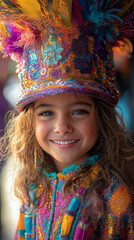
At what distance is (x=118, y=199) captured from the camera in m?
1.10

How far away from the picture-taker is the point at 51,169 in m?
1.41

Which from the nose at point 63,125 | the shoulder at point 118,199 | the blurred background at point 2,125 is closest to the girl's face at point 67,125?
the nose at point 63,125

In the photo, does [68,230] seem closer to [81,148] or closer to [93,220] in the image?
[93,220]

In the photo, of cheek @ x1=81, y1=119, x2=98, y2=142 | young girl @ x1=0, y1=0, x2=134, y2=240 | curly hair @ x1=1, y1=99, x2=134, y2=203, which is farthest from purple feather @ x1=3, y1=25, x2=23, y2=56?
cheek @ x1=81, y1=119, x2=98, y2=142

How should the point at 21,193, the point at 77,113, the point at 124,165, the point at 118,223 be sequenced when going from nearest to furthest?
the point at 118,223 → the point at 77,113 → the point at 124,165 → the point at 21,193

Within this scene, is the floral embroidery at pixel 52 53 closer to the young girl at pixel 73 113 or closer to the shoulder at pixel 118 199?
the young girl at pixel 73 113

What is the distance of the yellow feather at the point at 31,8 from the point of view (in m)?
1.09

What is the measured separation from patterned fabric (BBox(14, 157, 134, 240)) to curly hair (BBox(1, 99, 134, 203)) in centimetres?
4

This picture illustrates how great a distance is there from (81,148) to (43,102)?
280 mm

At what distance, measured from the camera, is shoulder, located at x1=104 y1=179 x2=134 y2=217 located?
1076mm

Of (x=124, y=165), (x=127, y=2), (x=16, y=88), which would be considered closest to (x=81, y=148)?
(x=124, y=165)

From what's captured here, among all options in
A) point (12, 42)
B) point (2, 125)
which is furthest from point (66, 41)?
point (2, 125)

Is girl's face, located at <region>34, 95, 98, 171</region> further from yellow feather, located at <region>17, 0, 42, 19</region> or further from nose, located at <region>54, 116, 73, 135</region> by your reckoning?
yellow feather, located at <region>17, 0, 42, 19</region>

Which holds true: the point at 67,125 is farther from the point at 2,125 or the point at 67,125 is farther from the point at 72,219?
the point at 2,125
